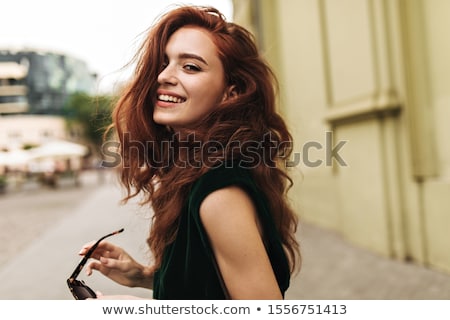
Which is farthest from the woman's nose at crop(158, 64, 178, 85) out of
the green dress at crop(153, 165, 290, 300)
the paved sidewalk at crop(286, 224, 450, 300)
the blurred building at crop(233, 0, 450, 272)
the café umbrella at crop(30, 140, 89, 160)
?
the café umbrella at crop(30, 140, 89, 160)

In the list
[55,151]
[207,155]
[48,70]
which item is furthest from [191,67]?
[55,151]

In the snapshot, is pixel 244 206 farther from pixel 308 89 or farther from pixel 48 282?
pixel 308 89

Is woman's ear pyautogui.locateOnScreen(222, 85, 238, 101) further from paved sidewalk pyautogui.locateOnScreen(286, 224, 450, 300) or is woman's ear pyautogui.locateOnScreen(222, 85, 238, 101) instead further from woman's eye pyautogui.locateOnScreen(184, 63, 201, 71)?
paved sidewalk pyautogui.locateOnScreen(286, 224, 450, 300)

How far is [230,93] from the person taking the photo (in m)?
1.00

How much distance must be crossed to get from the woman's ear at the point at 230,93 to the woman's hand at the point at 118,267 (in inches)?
18.6

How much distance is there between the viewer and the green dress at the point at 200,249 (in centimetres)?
84

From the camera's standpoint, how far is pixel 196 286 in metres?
0.92

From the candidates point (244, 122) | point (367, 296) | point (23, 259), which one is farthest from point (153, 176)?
point (23, 259)

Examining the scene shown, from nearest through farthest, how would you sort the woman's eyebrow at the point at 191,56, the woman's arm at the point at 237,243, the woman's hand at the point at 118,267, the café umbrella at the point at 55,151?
the woman's arm at the point at 237,243 < the woman's eyebrow at the point at 191,56 < the woman's hand at the point at 118,267 < the café umbrella at the point at 55,151

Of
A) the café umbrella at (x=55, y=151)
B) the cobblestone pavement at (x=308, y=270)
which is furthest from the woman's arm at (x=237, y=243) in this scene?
the café umbrella at (x=55, y=151)

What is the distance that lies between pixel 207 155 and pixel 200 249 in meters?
0.18

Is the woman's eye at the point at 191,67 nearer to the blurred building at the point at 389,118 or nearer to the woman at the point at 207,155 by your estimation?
the woman at the point at 207,155

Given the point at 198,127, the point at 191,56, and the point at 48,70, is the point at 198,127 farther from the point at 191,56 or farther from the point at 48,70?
the point at 48,70

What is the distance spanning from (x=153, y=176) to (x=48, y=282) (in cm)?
315
